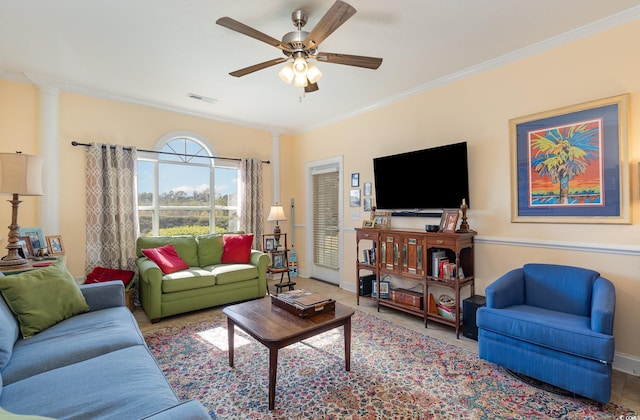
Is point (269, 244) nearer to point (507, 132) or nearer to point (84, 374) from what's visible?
point (84, 374)

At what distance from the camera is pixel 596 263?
2.42 meters

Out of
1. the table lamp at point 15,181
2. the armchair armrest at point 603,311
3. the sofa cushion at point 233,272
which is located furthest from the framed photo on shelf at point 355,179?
the table lamp at point 15,181

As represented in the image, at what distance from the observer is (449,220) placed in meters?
3.15

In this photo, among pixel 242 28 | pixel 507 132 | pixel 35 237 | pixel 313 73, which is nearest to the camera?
pixel 242 28

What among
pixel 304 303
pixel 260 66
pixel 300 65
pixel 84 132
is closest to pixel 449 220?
pixel 304 303

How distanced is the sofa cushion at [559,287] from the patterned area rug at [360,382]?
25.8 inches

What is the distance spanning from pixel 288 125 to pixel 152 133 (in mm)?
2137

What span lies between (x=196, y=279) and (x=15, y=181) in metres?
1.83

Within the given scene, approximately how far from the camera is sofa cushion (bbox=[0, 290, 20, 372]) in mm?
1498

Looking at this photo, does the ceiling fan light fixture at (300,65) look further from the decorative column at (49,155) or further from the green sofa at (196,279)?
the decorative column at (49,155)

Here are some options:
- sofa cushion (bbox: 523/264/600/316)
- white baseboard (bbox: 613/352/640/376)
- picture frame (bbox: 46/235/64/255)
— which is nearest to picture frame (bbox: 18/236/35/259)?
picture frame (bbox: 46/235/64/255)

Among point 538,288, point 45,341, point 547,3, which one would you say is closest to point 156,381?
point 45,341

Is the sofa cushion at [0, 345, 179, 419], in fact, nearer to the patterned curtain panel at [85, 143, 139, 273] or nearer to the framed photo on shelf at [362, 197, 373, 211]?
the patterned curtain panel at [85, 143, 139, 273]

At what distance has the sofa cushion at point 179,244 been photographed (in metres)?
3.84
